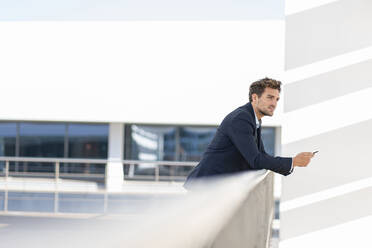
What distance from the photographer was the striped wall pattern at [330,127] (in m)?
2.19

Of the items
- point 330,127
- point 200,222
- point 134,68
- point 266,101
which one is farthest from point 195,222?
point 134,68

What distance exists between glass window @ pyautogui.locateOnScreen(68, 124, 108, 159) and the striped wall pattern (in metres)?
7.25

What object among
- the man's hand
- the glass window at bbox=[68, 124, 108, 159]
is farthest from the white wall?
the man's hand

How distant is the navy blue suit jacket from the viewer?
4.48 ft

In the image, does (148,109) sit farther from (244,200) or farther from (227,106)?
(244,200)

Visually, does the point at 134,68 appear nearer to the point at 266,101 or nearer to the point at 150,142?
the point at 150,142

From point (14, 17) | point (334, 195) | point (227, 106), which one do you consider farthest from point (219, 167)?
point (14, 17)

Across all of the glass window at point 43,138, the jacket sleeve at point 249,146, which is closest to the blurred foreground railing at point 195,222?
the jacket sleeve at point 249,146

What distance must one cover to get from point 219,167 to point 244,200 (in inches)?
28.9

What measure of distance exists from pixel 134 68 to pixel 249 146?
24.8 feet

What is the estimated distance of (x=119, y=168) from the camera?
888cm

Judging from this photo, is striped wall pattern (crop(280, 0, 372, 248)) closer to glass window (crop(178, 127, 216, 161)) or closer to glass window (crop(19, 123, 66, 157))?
glass window (crop(178, 127, 216, 161))

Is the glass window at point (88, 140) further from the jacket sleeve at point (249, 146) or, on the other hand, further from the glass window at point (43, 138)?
the jacket sleeve at point (249, 146)

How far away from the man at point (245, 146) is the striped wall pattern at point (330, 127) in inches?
29.1
